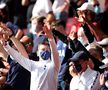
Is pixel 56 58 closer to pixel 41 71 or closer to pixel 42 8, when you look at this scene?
pixel 41 71

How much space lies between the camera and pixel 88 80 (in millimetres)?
9484

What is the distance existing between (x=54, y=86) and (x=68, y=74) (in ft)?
2.63

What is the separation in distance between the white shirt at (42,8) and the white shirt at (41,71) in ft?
14.9

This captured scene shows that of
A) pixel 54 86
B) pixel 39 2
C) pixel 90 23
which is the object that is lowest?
pixel 54 86

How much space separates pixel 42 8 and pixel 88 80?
197 inches

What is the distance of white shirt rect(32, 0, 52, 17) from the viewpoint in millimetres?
14141

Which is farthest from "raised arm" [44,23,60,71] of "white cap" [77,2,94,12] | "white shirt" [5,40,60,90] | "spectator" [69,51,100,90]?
"white cap" [77,2,94,12]

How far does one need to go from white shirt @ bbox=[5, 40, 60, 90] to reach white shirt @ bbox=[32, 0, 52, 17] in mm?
4550

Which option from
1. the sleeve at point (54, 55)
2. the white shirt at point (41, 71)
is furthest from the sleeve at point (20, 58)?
the sleeve at point (54, 55)

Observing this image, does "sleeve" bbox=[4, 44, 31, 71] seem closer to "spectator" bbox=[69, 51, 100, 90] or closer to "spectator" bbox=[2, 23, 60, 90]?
"spectator" bbox=[2, 23, 60, 90]

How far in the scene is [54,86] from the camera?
377 inches

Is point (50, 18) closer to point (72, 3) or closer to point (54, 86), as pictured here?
point (72, 3)

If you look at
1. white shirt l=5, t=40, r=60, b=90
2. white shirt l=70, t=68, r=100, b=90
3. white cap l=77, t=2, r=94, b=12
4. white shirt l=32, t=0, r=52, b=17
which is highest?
white shirt l=32, t=0, r=52, b=17

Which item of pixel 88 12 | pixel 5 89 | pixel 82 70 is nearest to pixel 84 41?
pixel 88 12
